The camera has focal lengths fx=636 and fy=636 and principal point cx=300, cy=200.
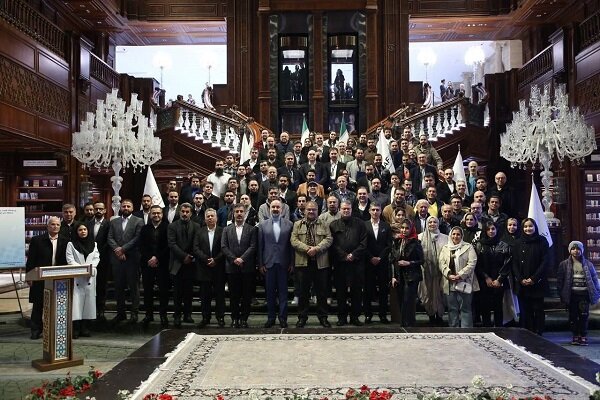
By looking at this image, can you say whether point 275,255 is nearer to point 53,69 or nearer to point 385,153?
point 385,153

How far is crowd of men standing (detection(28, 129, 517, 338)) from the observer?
6.57 meters

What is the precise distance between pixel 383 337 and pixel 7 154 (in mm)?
10508

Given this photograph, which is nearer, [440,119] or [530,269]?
[530,269]

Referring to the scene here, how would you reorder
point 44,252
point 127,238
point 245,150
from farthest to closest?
point 245,150, point 127,238, point 44,252

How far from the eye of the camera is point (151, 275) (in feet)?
22.8

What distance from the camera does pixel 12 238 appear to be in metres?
7.85

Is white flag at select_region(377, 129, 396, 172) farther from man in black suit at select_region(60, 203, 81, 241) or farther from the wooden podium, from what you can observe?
the wooden podium

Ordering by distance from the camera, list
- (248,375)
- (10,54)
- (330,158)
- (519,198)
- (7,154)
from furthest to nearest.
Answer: (519,198)
(7,154)
(10,54)
(330,158)
(248,375)

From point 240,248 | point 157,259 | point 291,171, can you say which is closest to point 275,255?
point 240,248

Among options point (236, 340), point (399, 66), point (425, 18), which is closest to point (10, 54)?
point (236, 340)

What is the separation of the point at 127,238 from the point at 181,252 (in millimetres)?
711

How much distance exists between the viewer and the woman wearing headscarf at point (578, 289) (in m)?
6.46

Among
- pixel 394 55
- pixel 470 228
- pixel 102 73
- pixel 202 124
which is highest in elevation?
pixel 394 55

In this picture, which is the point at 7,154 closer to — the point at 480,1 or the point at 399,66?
the point at 399,66
